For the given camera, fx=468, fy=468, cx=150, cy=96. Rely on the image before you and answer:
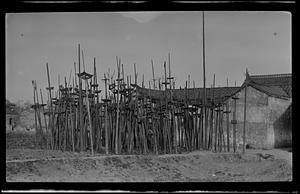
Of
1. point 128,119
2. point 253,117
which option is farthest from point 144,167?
point 253,117

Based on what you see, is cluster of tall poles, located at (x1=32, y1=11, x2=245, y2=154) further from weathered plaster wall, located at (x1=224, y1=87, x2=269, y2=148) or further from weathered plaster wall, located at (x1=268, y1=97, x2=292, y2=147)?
weathered plaster wall, located at (x1=268, y1=97, x2=292, y2=147)

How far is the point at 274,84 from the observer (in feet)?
7.55

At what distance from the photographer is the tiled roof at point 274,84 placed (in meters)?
2.24

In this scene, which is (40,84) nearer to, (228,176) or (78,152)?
(78,152)

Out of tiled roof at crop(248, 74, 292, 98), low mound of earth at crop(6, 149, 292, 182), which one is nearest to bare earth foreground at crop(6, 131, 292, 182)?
low mound of earth at crop(6, 149, 292, 182)

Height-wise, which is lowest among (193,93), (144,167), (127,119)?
(144,167)

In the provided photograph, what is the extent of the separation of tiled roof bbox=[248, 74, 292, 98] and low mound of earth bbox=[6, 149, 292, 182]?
287 mm

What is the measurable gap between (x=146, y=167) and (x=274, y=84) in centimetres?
75

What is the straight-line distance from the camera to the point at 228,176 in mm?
Result: 2262

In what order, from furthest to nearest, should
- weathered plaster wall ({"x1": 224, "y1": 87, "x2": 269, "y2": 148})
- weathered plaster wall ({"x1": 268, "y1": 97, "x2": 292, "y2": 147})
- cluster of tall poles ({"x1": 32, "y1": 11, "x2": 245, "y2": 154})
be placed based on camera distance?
cluster of tall poles ({"x1": 32, "y1": 11, "x2": 245, "y2": 154}) < weathered plaster wall ({"x1": 224, "y1": 87, "x2": 269, "y2": 148}) < weathered plaster wall ({"x1": 268, "y1": 97, "x2": 292, "y2": 147})

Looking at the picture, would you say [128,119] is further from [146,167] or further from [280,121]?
[280,121]

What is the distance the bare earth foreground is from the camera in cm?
221
